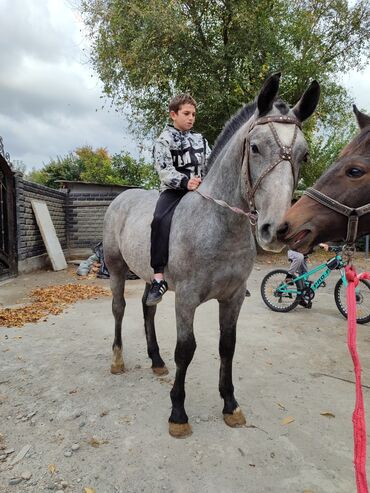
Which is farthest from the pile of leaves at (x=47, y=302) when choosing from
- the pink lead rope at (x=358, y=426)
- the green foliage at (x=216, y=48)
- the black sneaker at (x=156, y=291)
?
the green foliage at (x=216, y=48)

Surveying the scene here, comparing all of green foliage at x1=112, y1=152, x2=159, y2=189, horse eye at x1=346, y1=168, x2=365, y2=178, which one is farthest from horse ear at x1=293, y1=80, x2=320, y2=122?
green foliage at x1=112, y1=152, x2=159, y2=189

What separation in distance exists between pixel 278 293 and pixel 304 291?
47 centimetres

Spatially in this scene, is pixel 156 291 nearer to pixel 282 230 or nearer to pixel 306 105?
pixel 282 230

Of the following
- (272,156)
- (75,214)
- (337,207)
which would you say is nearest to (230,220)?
(272,156)

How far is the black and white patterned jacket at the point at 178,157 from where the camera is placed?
2947 millimetres

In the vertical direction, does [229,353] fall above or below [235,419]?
above

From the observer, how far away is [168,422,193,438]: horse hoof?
8.92 feet

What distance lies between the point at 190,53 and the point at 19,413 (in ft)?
40.5

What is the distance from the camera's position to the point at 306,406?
320 cm

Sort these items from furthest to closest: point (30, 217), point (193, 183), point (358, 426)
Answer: point (30, 217) < point (193, 183) < point (358, 426)

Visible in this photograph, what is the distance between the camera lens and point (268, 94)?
2.18 m

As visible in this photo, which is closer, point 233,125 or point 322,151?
point 233,125

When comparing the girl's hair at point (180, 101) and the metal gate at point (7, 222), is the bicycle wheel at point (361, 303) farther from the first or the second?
the metal gate at point (7, 222)

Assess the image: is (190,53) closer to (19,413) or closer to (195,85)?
(195,85)
